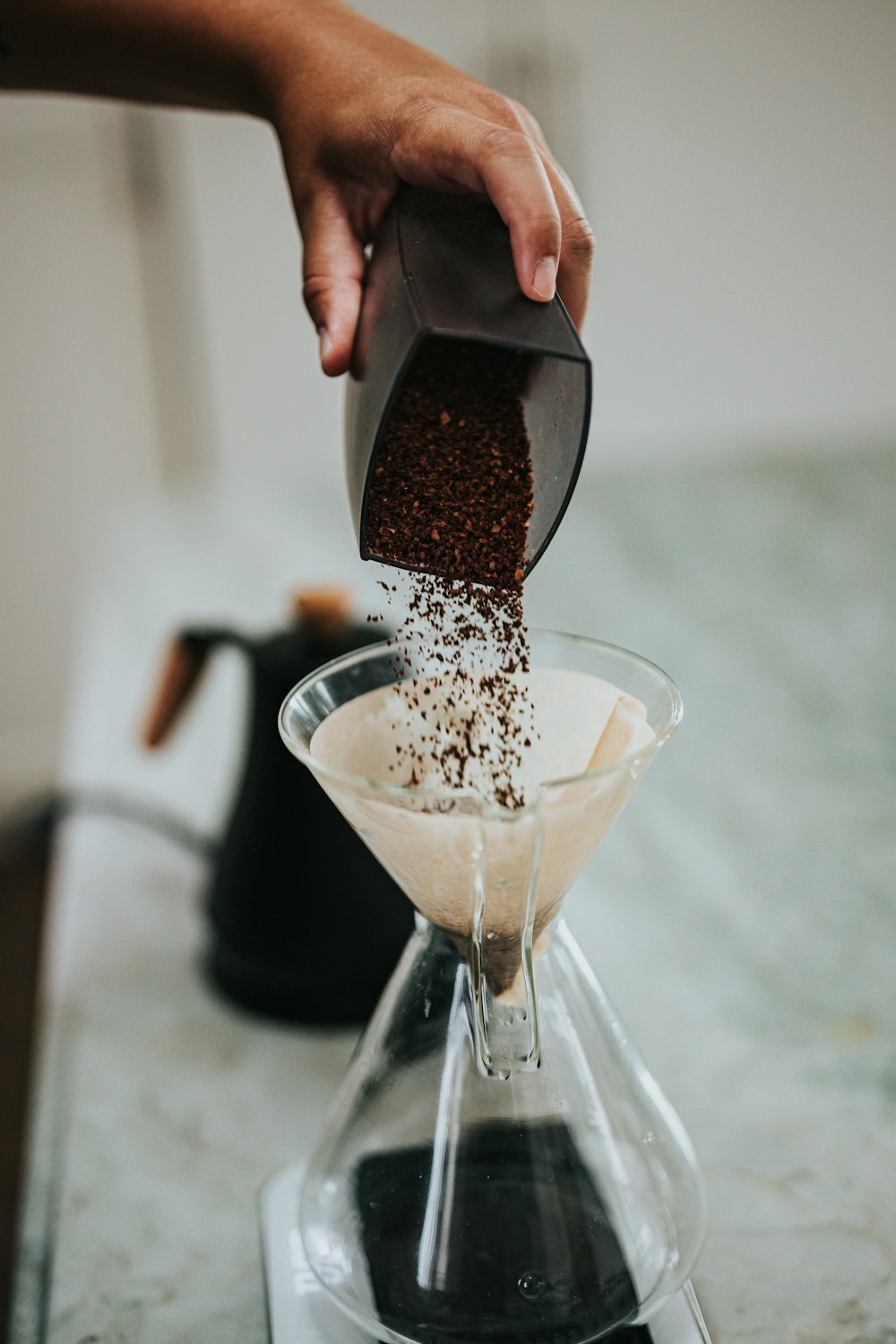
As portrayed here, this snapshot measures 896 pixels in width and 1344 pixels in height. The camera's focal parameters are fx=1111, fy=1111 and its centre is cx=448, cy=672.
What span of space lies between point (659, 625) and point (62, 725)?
5.49 feet

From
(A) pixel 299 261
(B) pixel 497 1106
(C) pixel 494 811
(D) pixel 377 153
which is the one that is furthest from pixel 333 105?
(A) pixel 299 261

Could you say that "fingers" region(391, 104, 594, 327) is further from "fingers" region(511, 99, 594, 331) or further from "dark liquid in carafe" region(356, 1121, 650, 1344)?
"dark liquid in carafe" region(356, 1121, 650, 1344)

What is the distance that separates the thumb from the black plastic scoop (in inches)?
0.4

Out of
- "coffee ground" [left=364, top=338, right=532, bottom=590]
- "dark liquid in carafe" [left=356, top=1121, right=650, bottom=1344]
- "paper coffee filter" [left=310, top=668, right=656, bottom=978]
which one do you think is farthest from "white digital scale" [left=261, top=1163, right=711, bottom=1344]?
"coffee ground" [left=364, top=338, right=532, bottom=590]

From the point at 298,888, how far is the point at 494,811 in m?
0.32

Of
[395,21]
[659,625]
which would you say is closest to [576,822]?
[659,625]

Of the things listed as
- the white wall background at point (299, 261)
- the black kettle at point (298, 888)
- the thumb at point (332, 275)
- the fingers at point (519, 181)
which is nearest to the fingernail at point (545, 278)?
the fingers at point (519, 181)

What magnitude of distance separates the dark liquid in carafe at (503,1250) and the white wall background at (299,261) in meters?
1.95

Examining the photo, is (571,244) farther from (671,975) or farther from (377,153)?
(671,975)

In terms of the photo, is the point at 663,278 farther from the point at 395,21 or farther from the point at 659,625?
the point at 659,625

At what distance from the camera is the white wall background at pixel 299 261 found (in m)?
2.19

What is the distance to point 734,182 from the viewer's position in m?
2.35

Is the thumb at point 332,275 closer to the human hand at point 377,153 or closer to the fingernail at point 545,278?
the human hand at point 377,153

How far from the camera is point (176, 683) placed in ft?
2.48
